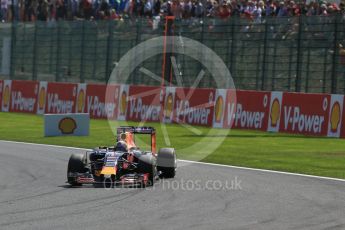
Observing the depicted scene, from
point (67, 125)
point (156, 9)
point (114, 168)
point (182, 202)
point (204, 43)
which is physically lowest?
point (182, 202)

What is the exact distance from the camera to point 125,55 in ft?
120

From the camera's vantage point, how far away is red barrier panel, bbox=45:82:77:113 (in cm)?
3612

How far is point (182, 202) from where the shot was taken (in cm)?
1178

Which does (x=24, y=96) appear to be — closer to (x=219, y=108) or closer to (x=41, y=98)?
(x=41, y=98)

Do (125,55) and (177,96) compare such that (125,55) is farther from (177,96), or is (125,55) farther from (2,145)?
(2,145)

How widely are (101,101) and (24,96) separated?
17.8ft

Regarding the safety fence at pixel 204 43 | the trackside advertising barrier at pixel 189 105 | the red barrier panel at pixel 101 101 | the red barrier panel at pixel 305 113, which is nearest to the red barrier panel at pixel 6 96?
the trackside advertising barrier at pixel 189 105

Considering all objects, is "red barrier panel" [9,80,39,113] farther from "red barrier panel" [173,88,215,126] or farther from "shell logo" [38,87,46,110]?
"red barrier panel" [173,88,215,126]

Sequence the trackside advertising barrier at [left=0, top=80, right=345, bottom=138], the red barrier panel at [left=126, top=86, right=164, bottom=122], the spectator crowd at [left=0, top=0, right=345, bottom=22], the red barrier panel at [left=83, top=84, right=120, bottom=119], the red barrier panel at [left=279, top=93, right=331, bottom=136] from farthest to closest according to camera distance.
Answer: the red barrier panel at [left=83, top=84, right=120, bottom=119] < the red barrier panel at [left=126, top=86, right=164, bottom=122] < the spectator crowd at [left=0, top=0, right=345, bottom=22] < the trackside advertising barrier at [left=0, top=80, right=345, bottom=138] < the red barrier panel at [left=279, top=93, right=331, bottom=136]

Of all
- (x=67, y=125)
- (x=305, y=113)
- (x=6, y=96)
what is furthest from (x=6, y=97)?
(x=305, y=113)

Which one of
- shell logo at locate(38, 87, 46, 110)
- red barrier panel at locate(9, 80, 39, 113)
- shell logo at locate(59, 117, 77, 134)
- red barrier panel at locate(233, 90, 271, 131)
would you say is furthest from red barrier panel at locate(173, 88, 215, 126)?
red barrier panel at locate(9, 80, 39, 113)

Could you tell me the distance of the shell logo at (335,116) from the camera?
2514 centimetres

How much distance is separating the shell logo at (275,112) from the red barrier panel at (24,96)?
13.7m

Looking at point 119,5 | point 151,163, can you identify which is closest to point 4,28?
point 119,5
